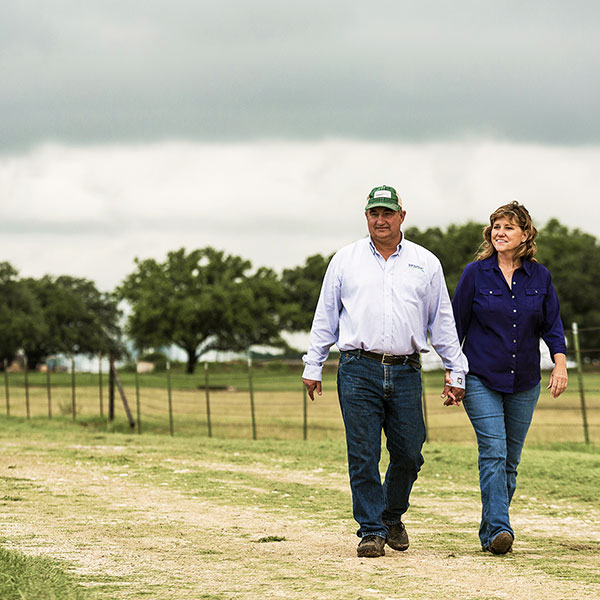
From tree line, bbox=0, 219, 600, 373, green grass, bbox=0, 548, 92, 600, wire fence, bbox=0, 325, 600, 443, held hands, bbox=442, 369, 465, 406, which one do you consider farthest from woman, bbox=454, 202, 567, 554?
tree line, bbox=0, 219, 600, 373

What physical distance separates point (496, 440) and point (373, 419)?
0.76 m

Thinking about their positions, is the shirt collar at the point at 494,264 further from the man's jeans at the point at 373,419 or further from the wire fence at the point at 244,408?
the wire fence at the point at 244,408

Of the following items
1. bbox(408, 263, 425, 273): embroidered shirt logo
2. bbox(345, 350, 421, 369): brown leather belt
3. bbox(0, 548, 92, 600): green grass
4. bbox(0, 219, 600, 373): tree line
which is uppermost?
bbox(0, 219, 600, 373): tree line

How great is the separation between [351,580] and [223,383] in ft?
128

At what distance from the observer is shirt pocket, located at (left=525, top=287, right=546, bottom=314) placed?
6.03m

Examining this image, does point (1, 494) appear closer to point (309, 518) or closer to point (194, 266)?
point (309, 518)

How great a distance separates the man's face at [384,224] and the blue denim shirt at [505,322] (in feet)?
1.96

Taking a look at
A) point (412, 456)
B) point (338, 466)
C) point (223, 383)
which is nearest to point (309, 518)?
point (412, 456)

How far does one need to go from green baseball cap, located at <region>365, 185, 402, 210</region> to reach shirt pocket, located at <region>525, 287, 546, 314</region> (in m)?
0.95

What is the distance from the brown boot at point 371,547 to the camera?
5.55 meters

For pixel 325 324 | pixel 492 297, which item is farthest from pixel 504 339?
pixel 325 324

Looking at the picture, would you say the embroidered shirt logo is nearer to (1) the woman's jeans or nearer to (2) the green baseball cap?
(2) the green baseball cap

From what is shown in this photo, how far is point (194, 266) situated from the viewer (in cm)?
7719

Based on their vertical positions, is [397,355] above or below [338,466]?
above
